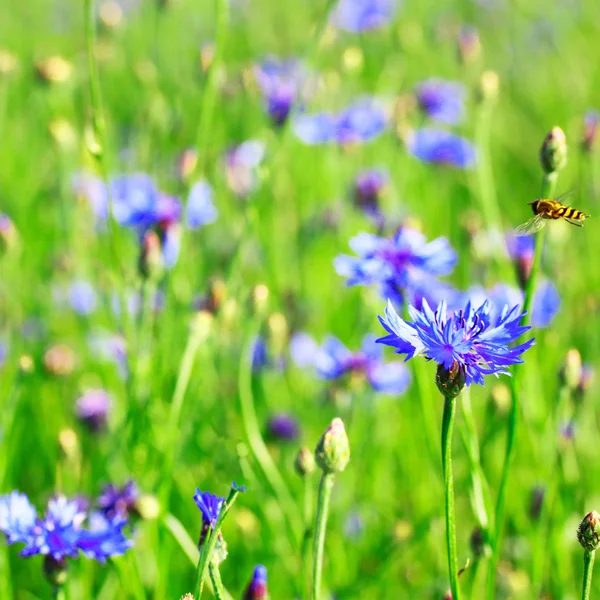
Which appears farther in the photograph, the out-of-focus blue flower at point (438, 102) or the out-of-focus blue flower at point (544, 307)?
the out-of-focus blue flower at point (438, 102)

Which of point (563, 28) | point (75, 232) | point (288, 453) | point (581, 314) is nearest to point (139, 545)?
point (288, 453)

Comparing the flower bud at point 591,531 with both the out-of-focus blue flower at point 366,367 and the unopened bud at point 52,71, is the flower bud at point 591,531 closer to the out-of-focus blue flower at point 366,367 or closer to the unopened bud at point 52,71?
the out-of-focus blue flower at point 366,367

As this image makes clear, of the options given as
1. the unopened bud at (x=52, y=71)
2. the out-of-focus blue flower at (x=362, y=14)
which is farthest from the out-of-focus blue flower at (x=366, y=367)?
the out-of-focus blue flower at (x=362, y=14)

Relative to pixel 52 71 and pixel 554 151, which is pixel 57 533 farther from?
pixel 52 71

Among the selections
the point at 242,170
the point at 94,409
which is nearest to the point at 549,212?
the point at 94,409

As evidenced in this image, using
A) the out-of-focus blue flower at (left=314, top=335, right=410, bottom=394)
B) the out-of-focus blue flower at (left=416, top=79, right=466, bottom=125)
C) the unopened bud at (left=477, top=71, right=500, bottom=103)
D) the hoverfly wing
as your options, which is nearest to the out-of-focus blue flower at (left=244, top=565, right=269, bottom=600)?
the hoverfly wing

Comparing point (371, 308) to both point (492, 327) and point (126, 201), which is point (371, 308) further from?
point (492, 327)

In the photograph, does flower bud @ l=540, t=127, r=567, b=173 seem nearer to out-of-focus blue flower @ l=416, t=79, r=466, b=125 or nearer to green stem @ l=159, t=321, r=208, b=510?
green stem @ l=159, t=321, r=208, b=510
